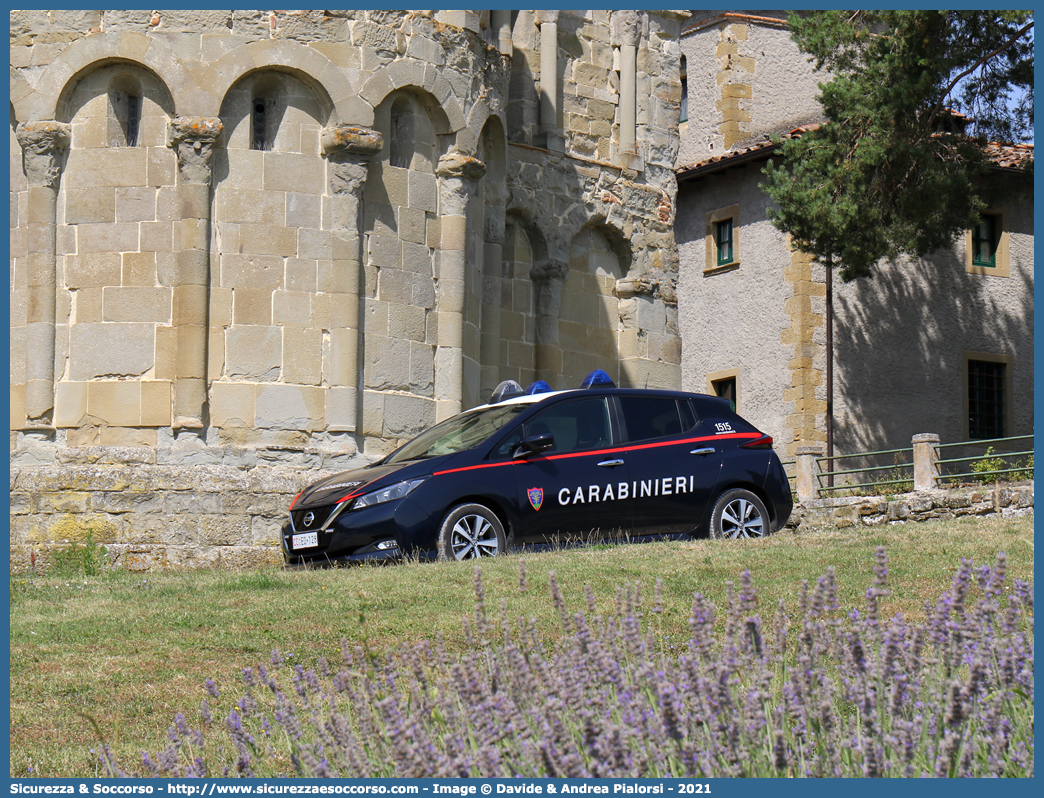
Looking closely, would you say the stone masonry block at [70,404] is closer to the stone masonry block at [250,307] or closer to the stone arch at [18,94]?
the stone masonry block at [250,307]

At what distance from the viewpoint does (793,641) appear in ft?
23.7

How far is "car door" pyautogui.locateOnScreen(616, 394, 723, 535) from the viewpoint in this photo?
41.6 feet

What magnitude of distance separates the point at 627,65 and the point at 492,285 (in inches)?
197

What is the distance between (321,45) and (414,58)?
1.16 metres

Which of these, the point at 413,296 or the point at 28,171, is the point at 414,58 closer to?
the point at 413,296

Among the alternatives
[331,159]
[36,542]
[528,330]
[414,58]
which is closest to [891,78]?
[528,330]

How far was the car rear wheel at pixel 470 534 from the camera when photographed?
11688 millimetres

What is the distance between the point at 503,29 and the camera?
65.8 feet

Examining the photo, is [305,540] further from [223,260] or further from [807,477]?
[807,477]

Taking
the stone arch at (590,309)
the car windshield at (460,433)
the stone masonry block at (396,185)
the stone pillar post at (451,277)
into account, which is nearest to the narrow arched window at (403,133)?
the stone masonry block at (396,185)

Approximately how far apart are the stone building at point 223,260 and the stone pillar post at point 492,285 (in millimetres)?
1859

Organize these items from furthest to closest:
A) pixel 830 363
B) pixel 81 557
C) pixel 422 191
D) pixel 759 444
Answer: pixel 830 363 < pixel 422 191 < pixel 81 557 < pixel 759 444

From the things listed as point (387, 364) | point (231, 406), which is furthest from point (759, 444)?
point (231, 406)

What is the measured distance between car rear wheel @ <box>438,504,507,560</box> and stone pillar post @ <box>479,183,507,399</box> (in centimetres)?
673
